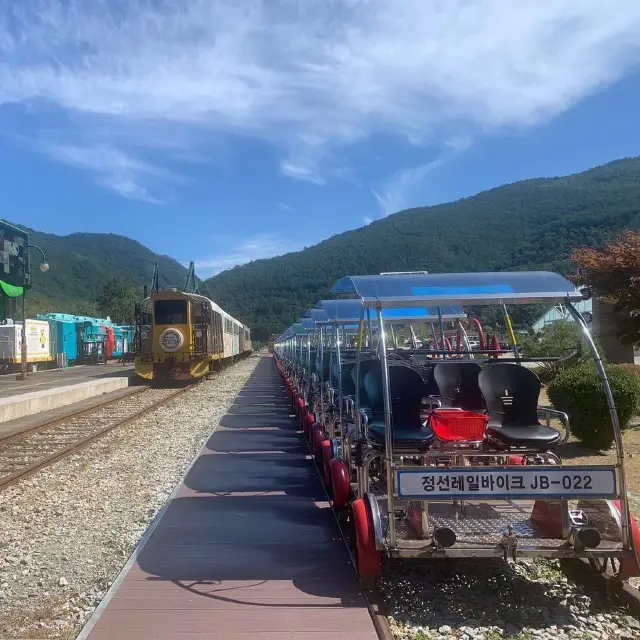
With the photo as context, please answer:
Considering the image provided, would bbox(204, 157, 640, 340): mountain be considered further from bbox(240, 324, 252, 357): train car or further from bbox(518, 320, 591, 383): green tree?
bbox(518, 320, 591, 383): green tree

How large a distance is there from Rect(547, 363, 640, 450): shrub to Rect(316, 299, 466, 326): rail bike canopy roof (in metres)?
2.26

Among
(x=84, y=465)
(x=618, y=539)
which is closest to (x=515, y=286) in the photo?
(x=618, y=539)

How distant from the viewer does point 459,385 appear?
737 cm

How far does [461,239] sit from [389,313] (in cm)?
10779

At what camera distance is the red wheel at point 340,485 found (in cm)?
674

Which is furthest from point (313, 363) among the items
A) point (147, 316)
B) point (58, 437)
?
point (147, 316)

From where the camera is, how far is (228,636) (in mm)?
4246

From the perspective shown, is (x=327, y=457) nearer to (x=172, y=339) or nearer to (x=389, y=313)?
(x=389, y=313)

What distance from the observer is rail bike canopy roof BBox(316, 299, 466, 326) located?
9.92 meters

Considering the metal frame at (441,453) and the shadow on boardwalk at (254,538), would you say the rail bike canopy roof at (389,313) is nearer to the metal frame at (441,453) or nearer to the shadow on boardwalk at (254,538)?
the shadow on boardwalk at (254,538)

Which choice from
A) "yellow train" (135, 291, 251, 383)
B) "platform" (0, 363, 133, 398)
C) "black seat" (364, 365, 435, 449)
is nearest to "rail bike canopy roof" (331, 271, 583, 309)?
"black seat" (364, 365, 435, 449)

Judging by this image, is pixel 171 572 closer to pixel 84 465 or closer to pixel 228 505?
pixel 228 505

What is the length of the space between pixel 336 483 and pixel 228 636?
2.69 m

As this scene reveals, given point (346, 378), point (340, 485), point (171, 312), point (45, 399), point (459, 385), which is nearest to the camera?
point (340, 485)
